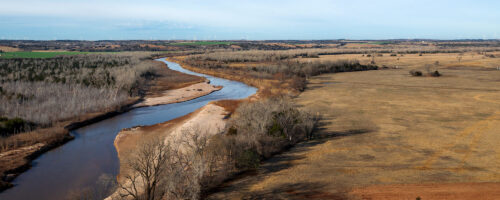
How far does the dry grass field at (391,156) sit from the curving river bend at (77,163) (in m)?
9.09

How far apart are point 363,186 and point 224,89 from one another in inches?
1617

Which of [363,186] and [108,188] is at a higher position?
[363,186]

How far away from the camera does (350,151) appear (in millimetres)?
19422

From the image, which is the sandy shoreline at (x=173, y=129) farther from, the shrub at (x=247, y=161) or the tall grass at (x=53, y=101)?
the tall grass at (x=53, y=101)

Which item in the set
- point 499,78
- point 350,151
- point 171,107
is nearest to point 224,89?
point 171,107

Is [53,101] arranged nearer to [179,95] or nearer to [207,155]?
[179,95]

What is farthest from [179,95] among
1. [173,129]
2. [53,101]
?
[173,129]

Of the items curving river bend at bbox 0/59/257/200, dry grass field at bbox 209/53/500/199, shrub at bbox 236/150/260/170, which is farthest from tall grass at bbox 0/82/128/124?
dry grass field at bbox 209/53/500/199

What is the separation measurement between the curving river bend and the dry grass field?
9.09 m

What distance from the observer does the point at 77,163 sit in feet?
68.0

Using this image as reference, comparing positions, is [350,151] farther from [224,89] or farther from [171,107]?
[224,89]

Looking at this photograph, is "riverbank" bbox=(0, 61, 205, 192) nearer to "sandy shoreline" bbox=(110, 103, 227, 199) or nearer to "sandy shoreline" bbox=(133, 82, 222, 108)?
"sandy shoreline" bbox=(133, 82, 222, 108)

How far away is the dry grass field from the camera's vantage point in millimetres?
14156

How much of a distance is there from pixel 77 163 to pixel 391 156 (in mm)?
19995
